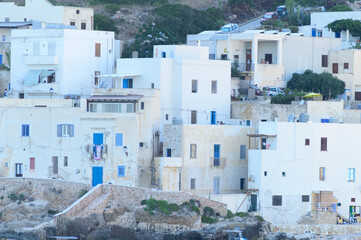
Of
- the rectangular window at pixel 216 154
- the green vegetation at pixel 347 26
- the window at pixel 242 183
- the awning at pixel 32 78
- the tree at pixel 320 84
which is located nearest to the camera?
the rectangular window at pixel 216 154

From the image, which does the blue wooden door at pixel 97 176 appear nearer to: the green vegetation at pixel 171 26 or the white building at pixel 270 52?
the white building at pixel 270 52

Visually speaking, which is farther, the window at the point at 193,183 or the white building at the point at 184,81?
the white building at the point at 184,81

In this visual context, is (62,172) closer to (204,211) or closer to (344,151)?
(204,211)

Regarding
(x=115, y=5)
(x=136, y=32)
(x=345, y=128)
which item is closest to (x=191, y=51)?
(x=345, y=128)

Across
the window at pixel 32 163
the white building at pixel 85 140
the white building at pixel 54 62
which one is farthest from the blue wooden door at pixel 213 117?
the window at pixel 32 163

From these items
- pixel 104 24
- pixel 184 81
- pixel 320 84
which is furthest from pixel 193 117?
pixel 104 24

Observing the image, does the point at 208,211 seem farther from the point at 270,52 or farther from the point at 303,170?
the point at 270,52

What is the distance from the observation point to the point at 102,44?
75.3 m

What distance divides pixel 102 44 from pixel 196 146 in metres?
10.4

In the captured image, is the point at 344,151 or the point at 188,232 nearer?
the point at 188,232

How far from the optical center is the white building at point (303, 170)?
67.3m

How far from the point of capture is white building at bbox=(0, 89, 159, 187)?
67000mm

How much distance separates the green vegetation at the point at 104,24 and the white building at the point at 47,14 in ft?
14.5

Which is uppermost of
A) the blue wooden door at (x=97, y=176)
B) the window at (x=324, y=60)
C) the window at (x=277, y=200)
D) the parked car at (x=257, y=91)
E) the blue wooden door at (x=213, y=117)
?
the window at (x=324, y=60)
